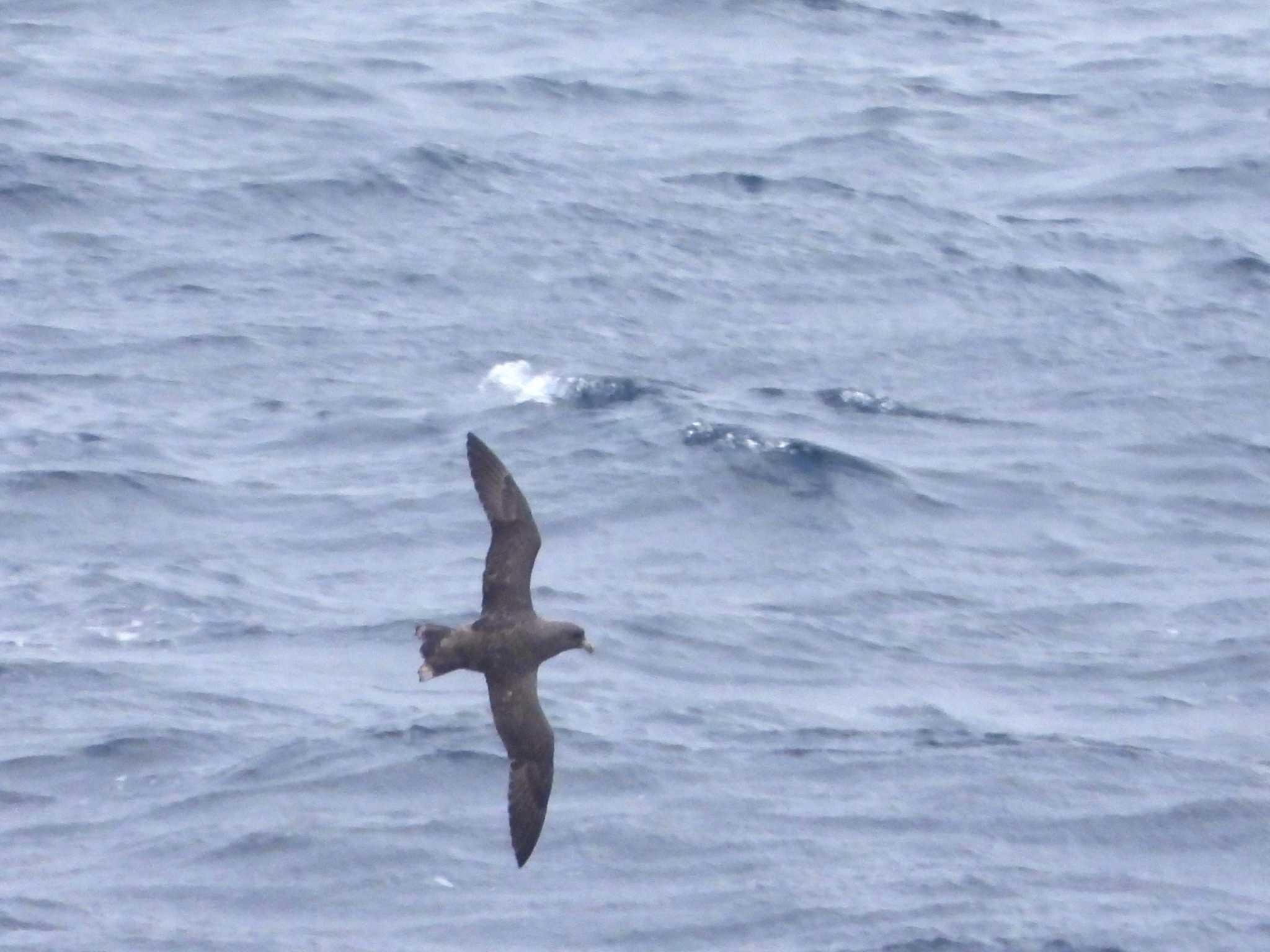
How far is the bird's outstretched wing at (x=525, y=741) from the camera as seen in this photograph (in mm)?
12258

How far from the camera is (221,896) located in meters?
15.0

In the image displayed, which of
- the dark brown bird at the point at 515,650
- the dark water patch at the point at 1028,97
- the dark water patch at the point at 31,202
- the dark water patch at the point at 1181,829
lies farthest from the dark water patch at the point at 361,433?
the dark water patch at the point at 1028,97

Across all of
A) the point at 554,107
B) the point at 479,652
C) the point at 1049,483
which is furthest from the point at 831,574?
the point at 554,107

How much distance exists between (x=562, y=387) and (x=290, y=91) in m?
8.38

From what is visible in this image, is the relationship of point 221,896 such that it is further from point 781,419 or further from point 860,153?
point 860,153

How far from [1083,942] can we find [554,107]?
53.3 feet

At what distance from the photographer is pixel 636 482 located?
2072cm

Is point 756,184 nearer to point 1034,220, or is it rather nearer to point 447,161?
point 1034,220

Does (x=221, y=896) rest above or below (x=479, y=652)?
below

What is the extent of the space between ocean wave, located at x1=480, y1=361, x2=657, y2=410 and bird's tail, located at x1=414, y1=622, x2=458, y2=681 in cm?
974

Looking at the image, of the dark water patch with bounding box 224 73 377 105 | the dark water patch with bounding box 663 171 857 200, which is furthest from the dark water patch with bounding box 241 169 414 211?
the dark water patch with bounding box 663 171 857 200

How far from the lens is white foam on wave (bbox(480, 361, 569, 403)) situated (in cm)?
2178

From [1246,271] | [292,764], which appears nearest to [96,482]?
[292,764]

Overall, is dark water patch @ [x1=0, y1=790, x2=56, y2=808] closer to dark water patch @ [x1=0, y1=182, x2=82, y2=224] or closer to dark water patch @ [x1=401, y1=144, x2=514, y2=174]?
dark water patch @ [x1=0, y1=182, x2=82, y2=224]
